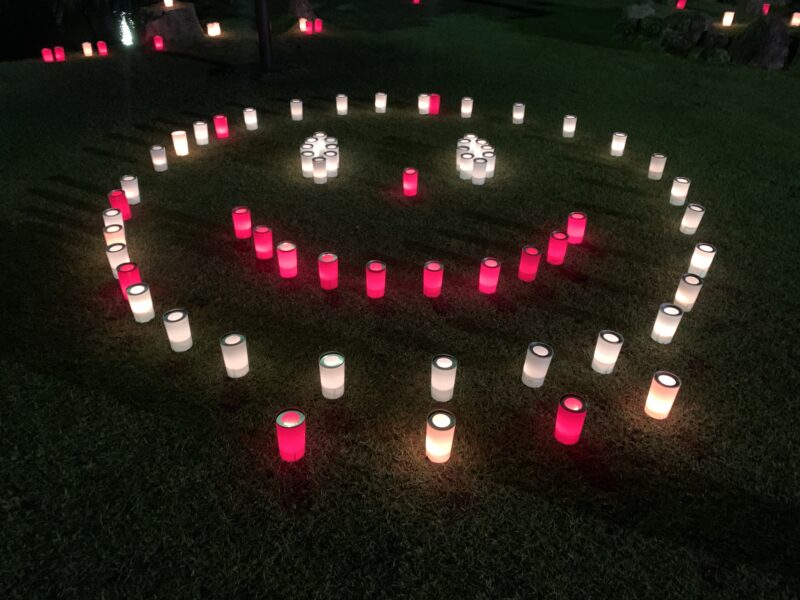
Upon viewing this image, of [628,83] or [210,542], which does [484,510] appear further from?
[628,83]

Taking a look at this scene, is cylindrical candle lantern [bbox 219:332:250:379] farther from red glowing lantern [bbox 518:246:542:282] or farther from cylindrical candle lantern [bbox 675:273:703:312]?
cylindrical candle lantern [bbox 675:273:703:312]

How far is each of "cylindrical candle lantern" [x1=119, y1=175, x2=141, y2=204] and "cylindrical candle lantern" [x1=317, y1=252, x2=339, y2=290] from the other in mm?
2590

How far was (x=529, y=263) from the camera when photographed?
14.8 feet

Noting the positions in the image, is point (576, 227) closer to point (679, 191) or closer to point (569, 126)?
point (679, 191)

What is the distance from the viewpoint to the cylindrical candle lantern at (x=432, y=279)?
4309 mm

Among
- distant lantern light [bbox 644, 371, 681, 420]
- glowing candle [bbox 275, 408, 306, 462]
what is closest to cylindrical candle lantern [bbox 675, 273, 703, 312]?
distant lantern light [bbox 644, 371, 681, 420]

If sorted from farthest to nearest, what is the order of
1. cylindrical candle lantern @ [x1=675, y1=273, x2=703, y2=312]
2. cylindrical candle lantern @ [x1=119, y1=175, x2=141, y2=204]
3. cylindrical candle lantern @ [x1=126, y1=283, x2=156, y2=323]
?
cylindrical candle lantern @ [x1=119, y1=175, x2=141, y2=204]
cylindrical candle lantern @ [x1=675, y1=273, x2=703, y2=312]
cylindrical candle lantern @ [x1=126, y1=283, x2=156, y2=323]

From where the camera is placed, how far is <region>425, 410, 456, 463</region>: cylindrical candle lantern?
2.92 m

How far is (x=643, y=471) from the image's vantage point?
310 centimetres

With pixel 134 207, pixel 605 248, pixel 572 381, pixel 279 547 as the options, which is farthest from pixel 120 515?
pixel 605 248

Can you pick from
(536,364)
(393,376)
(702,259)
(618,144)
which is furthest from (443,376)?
(618,144)

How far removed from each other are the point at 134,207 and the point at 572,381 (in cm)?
476

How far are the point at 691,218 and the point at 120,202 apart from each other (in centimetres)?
571

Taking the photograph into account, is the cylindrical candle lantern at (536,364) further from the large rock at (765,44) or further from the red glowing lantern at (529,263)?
the large rock at (765,44)
